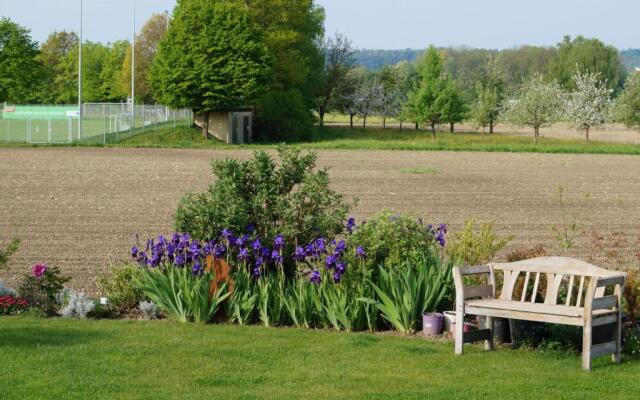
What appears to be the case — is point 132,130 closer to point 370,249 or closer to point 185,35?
point 185,35

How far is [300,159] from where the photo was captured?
12.7 metres

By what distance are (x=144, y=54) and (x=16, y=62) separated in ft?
91.7

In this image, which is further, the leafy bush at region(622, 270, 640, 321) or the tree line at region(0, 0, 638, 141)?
the tree line at region(0, 0, 638, 141)

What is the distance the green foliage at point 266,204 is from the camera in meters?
12.1

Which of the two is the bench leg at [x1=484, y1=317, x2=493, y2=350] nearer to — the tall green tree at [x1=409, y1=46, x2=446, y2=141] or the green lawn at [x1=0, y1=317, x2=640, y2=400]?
the green lawn at [x1=0, y1=317, x2=640, y2=400]

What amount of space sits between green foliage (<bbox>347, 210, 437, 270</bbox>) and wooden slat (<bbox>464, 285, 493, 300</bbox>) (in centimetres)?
132

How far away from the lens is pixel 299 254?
37.8ft

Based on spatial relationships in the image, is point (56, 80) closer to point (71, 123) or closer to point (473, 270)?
point (71, 123)

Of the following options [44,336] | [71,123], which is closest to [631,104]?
[71,123]

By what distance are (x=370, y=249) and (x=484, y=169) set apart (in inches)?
1320

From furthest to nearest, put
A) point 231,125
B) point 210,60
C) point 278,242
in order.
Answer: point 231,125 → point 210,60 → point 278,242

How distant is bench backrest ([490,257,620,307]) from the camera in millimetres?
9914

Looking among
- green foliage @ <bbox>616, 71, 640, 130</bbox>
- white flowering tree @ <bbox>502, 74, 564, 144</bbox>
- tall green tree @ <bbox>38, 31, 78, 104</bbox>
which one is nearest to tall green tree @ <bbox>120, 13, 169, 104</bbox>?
tall green tree @ <bbox>38, 31, 78, 104</bbox>

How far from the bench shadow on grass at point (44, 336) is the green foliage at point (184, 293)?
1039 millimetres
